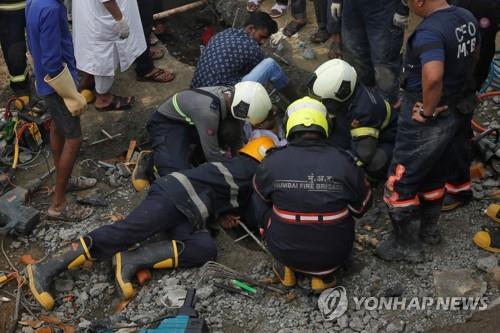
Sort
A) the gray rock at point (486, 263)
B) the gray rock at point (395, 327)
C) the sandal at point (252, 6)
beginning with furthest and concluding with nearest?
the sandal at point (252, 6) < the gray rock at point (486, 263) < the gray rock at point (395, 327)

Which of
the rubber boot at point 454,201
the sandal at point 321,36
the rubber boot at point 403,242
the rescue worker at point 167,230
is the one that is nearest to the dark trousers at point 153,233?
the rescue worker at point 167,230

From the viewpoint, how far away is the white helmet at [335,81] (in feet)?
16.5

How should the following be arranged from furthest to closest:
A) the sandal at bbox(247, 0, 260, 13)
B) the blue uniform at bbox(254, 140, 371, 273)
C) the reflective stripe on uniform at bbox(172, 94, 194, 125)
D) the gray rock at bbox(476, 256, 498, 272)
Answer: the sandal at bbox(247, 0, 260, 13) < the reflective stripe on uniform at bbox(172, 94, 194, 125) < the gray rock at bbox(476, 256, 498, 272) < the blue uniform at bbox(254, 140, 371, 273)

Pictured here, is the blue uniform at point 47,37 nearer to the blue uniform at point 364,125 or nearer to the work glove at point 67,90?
the work glove at point 67,90

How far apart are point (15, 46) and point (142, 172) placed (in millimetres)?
2008

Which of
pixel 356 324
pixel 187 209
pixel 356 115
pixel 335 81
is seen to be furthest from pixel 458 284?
pixel 187 209

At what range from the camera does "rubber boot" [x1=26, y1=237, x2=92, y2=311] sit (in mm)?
4445

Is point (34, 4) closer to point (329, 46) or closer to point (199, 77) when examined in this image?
point (199, 77)

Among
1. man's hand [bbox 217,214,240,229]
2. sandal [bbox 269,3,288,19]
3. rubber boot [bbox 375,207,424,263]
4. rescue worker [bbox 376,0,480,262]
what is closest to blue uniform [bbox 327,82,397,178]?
rescue worker [bbox 376,0,480,262]

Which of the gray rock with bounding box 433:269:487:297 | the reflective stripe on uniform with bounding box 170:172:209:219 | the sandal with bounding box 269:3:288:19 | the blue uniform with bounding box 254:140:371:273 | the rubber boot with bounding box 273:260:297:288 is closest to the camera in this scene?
the blue uniform with bounding box 254:140:371:273

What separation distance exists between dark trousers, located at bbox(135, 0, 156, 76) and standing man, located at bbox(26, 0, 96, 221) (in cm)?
202

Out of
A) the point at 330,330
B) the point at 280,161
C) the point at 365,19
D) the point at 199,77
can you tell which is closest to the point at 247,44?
the point at 199,77

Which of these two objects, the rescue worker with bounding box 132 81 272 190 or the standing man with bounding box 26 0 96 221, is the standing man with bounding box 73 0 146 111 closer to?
the rescue worker with bounding box 132 81 272 190
